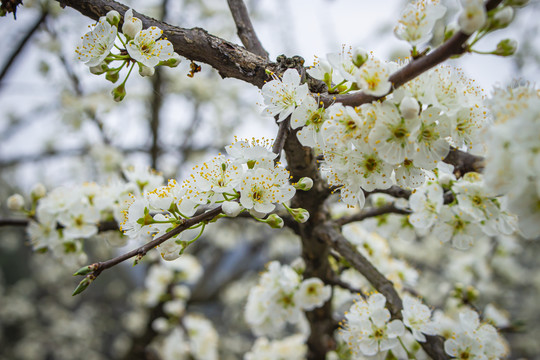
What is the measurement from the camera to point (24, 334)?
6.77 meters

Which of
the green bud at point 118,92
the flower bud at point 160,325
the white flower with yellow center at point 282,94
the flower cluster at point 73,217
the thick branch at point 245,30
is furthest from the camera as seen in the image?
the flower bud at point 160,325

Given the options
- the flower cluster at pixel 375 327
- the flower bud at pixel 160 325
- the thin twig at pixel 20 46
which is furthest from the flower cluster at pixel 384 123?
the flower bud at pixel 160 325

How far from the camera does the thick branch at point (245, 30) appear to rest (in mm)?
1138

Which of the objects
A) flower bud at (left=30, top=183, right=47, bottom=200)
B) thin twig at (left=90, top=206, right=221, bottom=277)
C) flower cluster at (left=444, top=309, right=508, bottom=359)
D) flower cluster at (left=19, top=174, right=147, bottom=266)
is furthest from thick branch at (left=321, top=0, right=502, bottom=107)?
flower bud at (left=30, top=183, right=47, bottom=200)

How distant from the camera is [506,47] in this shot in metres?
0.74

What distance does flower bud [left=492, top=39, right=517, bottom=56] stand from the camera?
0.73 meters

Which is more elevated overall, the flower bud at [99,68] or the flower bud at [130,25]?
the flower bud at [130,25]

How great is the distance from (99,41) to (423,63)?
0.81m

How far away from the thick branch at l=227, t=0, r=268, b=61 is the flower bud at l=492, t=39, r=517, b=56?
0.63m

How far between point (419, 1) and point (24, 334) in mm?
8622

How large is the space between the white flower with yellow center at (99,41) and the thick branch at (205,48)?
83 millimetres

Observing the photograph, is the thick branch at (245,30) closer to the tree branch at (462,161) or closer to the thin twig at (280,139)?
the thin twig at (280,139)

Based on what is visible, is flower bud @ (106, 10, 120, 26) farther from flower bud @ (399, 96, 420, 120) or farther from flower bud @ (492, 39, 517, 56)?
flower bud @ (492, 39, 517, 56)

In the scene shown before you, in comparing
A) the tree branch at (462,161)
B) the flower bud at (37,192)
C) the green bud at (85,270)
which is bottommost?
the green bud at (85,270)
